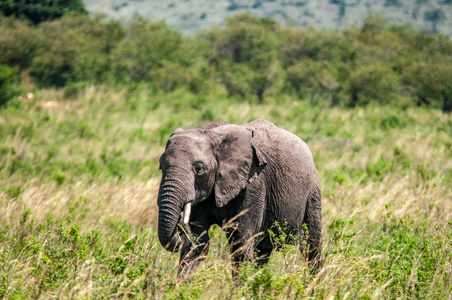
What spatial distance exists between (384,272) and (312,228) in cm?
85

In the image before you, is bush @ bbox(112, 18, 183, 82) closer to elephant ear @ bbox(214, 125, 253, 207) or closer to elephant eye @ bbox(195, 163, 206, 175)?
elephant ear @ bbox(214, 125, 253, 207)

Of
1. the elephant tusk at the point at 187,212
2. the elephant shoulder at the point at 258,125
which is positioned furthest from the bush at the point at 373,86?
the elephant tusk at the point at 187,212

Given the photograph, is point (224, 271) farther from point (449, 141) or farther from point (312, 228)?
point (449, 141)

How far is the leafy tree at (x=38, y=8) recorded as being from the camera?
96.3ft

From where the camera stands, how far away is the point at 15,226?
5.38 meters

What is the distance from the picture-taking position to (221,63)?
25578 millimetres

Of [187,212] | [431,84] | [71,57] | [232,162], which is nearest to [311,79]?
[431,84]

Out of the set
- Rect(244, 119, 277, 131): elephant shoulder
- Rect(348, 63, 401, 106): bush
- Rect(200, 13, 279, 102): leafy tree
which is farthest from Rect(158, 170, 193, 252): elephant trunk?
Rect(348, 63, 401, 106): bush

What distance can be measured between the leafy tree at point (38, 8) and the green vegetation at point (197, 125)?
5388 millimetres

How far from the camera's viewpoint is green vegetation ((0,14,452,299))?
404cm

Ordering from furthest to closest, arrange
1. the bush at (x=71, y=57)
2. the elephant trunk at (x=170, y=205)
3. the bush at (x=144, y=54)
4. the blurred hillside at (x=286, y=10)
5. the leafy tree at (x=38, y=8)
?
the blurred hillside at (x=286, y=10), the leafy tree at (x=38, y=8), the bush at (x=144, y=54), the bush at (x=71, y=57), the elephant trunk at (x=170, y=205)

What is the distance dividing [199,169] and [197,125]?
10742 millimetres

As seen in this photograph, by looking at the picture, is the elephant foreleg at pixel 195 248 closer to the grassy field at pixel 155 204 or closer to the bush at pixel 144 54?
the grassy field at pixel 155 204

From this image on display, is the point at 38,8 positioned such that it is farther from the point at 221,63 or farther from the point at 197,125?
the point at 197,125
